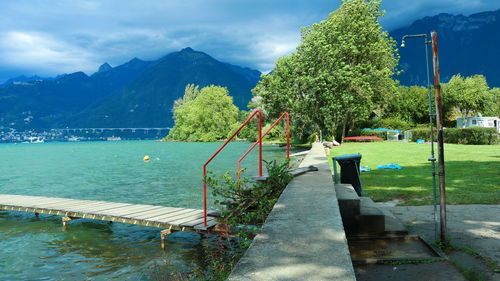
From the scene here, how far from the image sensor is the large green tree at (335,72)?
38375 mm

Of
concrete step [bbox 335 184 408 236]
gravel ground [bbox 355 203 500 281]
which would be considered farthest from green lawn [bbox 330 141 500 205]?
concrete step [bbox 335 184 408 236]

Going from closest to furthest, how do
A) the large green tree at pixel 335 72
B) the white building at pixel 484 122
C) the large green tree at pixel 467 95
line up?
the large green tree at pixel 335 72, the white building at pixel 484 122, the large green tree at pixel 467 95

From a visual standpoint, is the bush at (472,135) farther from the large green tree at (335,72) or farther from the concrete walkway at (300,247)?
the concrete walkway at (300,247)

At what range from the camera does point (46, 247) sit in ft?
28.3

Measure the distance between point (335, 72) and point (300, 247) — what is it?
36.6 m

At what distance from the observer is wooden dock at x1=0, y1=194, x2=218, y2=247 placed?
8.16 metres

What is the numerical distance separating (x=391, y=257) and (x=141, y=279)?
13.7 ft

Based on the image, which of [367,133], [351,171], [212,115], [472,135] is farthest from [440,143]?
[212,115]

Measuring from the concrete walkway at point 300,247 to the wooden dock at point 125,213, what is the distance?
12.3 ft

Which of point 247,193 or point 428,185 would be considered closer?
point 247,193

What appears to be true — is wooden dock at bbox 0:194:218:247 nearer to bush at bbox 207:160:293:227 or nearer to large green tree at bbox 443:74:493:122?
bush at bbox 207:160:293:227

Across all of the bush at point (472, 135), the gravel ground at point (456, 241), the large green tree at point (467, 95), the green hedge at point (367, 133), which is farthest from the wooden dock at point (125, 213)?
the large green tree at point (467, 95)

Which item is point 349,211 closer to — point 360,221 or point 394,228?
point 360,221

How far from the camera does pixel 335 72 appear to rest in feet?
124
